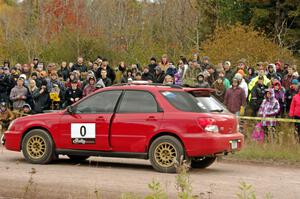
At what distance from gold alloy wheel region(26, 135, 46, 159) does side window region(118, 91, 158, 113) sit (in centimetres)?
194

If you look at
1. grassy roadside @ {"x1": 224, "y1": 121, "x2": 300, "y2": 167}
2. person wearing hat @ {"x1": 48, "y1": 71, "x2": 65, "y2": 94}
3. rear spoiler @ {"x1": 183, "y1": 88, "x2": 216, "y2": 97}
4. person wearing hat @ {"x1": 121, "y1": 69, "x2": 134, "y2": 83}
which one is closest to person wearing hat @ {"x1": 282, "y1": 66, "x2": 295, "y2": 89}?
grassy roadside @ {"x1": 224, "y1": 121, "x2": 300, "y2": 167}

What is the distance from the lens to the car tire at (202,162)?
16016mm

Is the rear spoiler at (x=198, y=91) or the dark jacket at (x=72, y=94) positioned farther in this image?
the dark jacket at (x=72, y=94)

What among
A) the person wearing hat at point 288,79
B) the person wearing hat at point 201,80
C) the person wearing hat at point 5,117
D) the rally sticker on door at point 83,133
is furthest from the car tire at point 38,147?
the person wearing hat at point 288,79

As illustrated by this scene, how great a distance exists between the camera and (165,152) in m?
14.8

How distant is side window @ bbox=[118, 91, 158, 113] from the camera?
15250mm

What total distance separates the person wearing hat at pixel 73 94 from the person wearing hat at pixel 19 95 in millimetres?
1317

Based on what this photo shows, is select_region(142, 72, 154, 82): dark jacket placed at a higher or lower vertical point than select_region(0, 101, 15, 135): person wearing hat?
higher

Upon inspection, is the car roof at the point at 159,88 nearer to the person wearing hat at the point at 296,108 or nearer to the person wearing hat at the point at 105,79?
the person wearing hat at the point at 296,108

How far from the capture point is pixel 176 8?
53.0 m

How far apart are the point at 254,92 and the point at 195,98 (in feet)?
20.7

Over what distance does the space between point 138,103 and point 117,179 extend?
2.19 m

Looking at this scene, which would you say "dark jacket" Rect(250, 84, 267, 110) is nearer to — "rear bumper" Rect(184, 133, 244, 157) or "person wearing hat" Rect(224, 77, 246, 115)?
"person wearing hat" Rect(224, 77, 246, 115)

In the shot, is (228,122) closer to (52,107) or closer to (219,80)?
(219,80)
